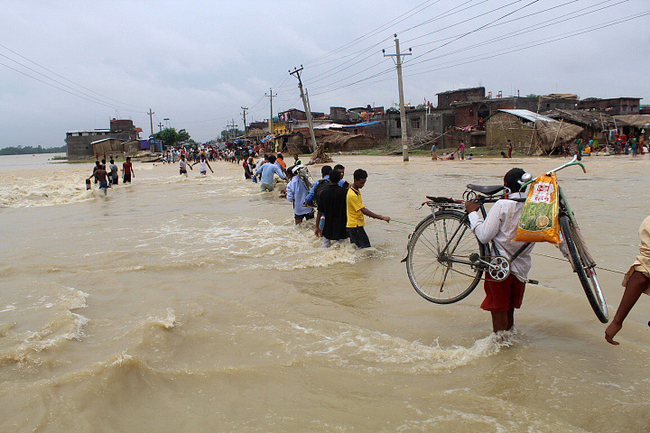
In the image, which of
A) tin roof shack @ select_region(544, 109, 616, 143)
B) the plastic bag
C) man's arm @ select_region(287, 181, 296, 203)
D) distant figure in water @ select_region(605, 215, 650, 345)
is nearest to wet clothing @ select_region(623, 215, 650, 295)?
distant figure in water @ select_region(605, 215, 650, 345)

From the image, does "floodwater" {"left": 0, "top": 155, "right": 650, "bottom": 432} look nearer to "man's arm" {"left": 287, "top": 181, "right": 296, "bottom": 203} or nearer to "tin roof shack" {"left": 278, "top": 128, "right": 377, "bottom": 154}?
"man's arm" {"left": 287, "top": 181, "right": 296, "bottom": 203}

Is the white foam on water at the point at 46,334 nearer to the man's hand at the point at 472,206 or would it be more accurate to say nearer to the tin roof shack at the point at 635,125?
the man's hand at the point at 472,206

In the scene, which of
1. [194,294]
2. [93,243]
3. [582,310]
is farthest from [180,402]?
[93,243]

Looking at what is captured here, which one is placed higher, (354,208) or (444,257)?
(354,208)

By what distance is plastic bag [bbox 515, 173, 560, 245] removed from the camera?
3184 millimetres

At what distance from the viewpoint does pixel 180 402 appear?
339cm

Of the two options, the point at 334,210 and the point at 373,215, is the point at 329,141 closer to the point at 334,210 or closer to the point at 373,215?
the point at 334,210

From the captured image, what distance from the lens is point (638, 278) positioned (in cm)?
294

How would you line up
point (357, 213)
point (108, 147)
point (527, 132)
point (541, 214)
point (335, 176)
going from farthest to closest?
point (108, 147) < point (527, 132) < point (335, 176) < point (357, 213) < point (541, 214)

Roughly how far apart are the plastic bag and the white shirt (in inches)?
10.0

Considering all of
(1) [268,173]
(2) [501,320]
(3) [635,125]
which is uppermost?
(3) [635,125]

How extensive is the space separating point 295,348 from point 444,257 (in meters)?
1.58

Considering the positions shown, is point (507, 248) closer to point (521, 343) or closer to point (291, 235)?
point (521, 343)

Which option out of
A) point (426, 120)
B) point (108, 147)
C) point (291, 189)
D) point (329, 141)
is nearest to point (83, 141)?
point (108, 147)
